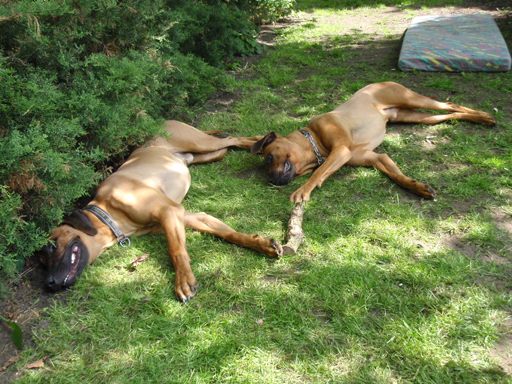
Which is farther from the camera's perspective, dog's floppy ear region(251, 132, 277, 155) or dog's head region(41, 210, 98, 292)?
dog's floppy ear region(251, 132, 277, 155)

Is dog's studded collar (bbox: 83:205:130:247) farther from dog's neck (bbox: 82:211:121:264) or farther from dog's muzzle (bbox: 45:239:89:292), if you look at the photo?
dog's muzzle (bbox: 45:239:89:292)

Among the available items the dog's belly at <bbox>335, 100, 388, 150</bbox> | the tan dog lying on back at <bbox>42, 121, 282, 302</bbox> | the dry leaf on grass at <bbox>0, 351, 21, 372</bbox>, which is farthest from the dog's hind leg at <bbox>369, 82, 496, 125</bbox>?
the dry leaf on grass at <bbox>0, 351, 21, 372</bbox>

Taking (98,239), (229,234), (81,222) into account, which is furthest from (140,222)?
(229,234)

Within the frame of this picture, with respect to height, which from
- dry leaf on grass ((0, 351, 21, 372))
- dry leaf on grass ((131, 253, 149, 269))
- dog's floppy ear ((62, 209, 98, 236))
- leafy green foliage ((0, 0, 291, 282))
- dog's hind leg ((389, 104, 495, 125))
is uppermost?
leafy green foliage ((0, 0, 291, 282))

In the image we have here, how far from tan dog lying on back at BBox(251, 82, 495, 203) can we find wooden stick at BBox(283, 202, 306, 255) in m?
0.33

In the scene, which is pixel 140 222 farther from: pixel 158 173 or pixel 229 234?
pixel 229 234

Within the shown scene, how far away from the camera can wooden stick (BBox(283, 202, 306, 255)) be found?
12.1ft

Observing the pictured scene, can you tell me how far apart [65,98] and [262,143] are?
2.24 meters

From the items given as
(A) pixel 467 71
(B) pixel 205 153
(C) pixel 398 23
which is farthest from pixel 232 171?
(C) pixel 398 23

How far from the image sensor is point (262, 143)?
16.6 feet

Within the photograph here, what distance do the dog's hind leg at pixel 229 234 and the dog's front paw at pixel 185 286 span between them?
23.6 inches

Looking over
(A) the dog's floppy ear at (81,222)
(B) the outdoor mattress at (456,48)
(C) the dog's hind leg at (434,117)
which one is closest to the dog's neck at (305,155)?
(C) the dog's hind leg at (434,117)

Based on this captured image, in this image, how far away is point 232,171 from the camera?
212 inches

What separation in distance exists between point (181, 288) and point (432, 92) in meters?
5.31
